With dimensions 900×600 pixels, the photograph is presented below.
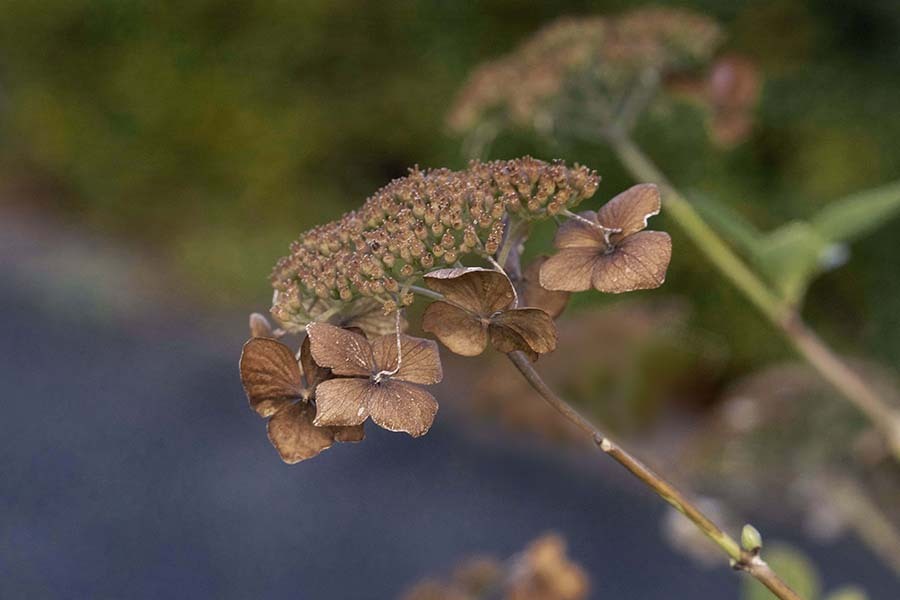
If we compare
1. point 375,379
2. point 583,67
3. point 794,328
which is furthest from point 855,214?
point 375,379

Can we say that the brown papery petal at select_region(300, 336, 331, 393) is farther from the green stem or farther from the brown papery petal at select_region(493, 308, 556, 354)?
the green stem

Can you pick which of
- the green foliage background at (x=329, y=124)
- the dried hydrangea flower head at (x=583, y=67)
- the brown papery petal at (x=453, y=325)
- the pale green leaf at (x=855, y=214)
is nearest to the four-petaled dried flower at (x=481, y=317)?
the brown papery petal at (x=453, y=325)

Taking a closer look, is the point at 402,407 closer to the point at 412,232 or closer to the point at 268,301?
the point at 412,232

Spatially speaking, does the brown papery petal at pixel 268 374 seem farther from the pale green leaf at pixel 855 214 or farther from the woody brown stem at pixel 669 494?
the pale green leaf at pixel 855 214

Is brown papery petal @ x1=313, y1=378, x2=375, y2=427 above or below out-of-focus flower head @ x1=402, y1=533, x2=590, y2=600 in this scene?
above

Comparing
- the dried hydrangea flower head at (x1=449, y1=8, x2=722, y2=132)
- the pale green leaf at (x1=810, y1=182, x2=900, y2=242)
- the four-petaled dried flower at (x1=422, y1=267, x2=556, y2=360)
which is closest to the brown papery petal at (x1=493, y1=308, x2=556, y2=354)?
the four-petaled dried flower at (x1=422, y1=267, x2=556, y2=360)
